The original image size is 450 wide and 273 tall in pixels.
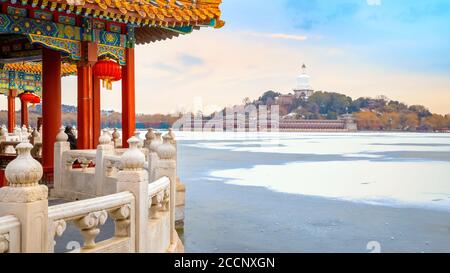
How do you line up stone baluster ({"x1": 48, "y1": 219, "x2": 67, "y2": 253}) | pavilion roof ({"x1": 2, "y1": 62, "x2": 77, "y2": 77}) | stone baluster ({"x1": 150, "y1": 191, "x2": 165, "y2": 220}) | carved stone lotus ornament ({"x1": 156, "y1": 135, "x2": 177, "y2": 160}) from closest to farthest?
stone baluster ({"x1": 48, "y1": 219, "x2": 67, "y2": 253}) < stone baluster ({"x1": 150, "y1": 191, "x2": 165, "y2": 220}) < carved stone lotus ornament ({"x1": 156, "y1": 135, "x2": 177, "y2": 160}) < pavilion roof ({"x1": 2, "y1": 62, "x2": 77, "y2": 77})

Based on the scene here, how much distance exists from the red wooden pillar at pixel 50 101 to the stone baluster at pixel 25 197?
5887mm

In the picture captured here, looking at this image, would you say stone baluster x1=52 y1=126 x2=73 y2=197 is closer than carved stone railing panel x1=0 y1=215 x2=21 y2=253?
No

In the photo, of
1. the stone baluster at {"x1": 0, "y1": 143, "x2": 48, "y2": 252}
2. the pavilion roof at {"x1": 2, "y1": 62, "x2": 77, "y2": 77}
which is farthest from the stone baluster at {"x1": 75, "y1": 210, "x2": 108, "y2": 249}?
the pavilion roof at {"x1": 2, "y1": 62, "x2": 77, "y2": 77}

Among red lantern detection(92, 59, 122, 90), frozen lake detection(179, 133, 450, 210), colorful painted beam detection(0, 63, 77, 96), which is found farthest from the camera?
A: colorful painted beam detection(0, 63, 77, 96)

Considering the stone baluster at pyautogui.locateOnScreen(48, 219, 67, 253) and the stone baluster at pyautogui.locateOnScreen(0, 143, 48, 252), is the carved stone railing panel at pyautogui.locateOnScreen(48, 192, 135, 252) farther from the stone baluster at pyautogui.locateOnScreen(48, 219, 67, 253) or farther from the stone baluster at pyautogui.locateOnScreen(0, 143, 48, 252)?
the stone baluster at pyautogui.locateOnScreen(0, 143, 48, 252)

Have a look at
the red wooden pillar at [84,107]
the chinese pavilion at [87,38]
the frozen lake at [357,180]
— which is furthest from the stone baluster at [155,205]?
the frozen lake at [357,180]

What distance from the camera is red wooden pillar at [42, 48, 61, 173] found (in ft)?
28.3

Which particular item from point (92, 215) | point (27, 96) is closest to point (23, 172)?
point (92, 215)

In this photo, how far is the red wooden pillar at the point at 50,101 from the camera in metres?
8.64

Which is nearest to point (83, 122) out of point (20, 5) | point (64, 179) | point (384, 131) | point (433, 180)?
point (64, 179)

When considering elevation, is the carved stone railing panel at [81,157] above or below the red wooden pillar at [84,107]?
below

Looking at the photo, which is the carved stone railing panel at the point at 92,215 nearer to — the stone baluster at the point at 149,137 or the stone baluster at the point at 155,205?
the stone baluster at the point at 155,205

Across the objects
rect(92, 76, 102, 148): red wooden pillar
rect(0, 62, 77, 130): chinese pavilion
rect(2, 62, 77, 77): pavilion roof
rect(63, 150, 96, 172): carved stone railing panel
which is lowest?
rect(63, 150, 96, 172): carved stone railing panel

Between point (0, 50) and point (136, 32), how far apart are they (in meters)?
2.88
